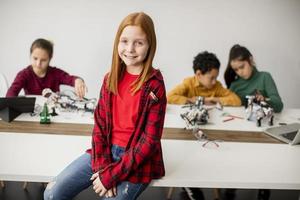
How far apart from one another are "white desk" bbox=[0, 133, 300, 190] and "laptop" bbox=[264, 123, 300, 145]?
0.18 feet

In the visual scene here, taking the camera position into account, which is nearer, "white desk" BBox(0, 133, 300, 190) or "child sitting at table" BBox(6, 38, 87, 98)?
"white desk" BBox(0, 133, 300, 190)

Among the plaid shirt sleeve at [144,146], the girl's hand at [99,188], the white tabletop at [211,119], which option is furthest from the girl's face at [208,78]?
the girl's hand at [99,188]

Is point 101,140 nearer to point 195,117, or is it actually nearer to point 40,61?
point 195,117

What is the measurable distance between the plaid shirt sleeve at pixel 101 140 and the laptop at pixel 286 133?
0.93 meters

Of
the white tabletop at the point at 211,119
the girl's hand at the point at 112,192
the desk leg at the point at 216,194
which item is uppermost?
the white tabletop at the point at 211,119

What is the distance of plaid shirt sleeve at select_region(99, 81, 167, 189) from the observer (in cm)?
128

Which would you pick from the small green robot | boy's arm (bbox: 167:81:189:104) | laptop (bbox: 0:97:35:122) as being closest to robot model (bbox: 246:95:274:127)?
boy's arm (bbox: 167:81:189:104)

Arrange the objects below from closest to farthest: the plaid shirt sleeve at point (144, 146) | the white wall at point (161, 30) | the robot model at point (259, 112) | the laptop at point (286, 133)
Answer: the plaid shirt sleeve at point (144, 146) → the laptop at point (286, 133) → the robot model at point (259, 112) → the white wall at point (161, 30)

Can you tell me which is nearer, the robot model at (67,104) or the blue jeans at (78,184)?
the blue jeans at (78,184)

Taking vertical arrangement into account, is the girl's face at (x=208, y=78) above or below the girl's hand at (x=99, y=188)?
above

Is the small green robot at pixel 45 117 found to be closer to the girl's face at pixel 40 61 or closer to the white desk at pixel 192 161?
the white desk at pixel 192 161

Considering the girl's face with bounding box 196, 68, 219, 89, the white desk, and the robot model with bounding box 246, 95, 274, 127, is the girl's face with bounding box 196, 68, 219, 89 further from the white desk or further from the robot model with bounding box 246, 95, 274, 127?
the white desk

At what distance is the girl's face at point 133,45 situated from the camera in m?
1.28

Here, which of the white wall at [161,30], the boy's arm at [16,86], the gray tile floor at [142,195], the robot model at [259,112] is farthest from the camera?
the white wall at [161,30]
